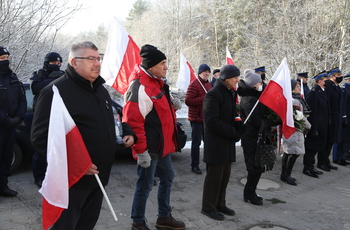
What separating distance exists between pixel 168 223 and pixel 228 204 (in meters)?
1.42

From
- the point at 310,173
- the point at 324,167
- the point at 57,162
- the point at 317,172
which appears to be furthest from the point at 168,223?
the point at 324,167

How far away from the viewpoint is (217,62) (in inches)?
1390

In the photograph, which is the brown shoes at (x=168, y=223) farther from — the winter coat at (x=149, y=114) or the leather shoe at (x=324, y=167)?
the leather shoe at (x=324, y=167)

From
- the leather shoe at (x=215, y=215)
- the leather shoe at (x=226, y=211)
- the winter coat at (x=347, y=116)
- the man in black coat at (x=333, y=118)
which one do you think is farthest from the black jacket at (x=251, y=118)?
the winter coat at (x=347, y=116)

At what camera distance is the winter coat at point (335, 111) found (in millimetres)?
7484

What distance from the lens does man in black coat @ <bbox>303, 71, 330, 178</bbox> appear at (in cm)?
699

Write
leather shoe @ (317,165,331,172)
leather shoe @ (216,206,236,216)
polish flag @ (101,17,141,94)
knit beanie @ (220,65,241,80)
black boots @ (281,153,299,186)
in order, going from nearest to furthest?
1. knit beanie @ (220,65,241,80)
2. leather shoe @ (216,206,236,216)
3. polish flag @ (101,17,141,94)
4. black boots @ (281,153,299,186)
5. leather shoe @ (317,165,331,172)

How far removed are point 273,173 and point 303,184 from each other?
75 cm

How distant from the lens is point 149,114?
368 cm

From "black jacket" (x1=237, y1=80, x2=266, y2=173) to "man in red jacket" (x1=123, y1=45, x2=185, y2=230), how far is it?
4.59 feet

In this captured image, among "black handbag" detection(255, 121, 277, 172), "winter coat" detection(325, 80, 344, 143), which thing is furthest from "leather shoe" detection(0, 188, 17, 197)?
"winter coat" detection(325, 80, 344, 143)

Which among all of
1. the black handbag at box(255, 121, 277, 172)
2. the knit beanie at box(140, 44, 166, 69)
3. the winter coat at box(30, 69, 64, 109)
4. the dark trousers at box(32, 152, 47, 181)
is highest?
the knit beanie at box(140, 44, 166, 69)

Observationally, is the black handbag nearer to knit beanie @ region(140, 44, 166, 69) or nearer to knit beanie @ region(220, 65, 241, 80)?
knit beanie @ region(220, 65, 241, 80)

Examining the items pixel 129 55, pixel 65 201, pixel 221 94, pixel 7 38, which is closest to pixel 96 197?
pixel 65 201
